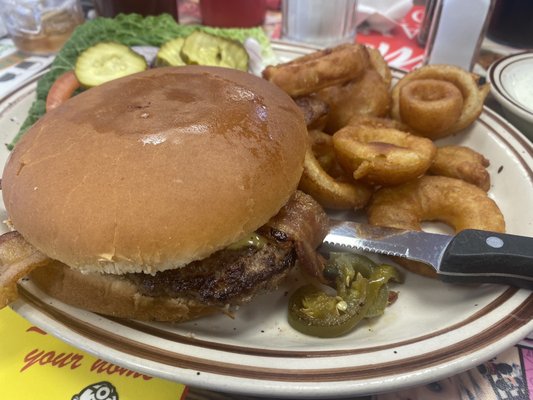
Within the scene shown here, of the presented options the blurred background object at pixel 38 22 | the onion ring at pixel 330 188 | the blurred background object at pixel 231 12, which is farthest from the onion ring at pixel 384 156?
the blurred background object at pixel 38 22

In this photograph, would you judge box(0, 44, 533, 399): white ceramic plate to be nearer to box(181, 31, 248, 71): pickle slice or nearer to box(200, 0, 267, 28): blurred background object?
box(181, 31, 248, 71): pickle slice

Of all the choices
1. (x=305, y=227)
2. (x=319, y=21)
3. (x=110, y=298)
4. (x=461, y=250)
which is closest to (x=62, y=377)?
(x=110, y=298)

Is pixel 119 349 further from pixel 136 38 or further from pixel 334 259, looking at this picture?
pixel 136 38

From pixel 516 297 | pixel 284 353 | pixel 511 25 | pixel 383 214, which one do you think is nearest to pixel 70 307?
pixel 284 353

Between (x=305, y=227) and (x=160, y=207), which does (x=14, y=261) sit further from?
(x=305, y=227)

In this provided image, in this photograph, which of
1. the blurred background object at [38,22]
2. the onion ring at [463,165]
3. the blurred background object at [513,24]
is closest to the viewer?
the onion ring at [463,165]

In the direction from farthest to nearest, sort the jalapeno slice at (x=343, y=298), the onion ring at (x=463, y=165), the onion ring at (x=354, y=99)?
the onion ring at (x=354, y=99), the onion ring at (x=463, y=165), the jalapeno slice at (x=343, y=298)

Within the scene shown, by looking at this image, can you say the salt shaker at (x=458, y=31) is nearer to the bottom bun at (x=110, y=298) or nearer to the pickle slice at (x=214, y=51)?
the pickle slice at (x=214, y=51)
